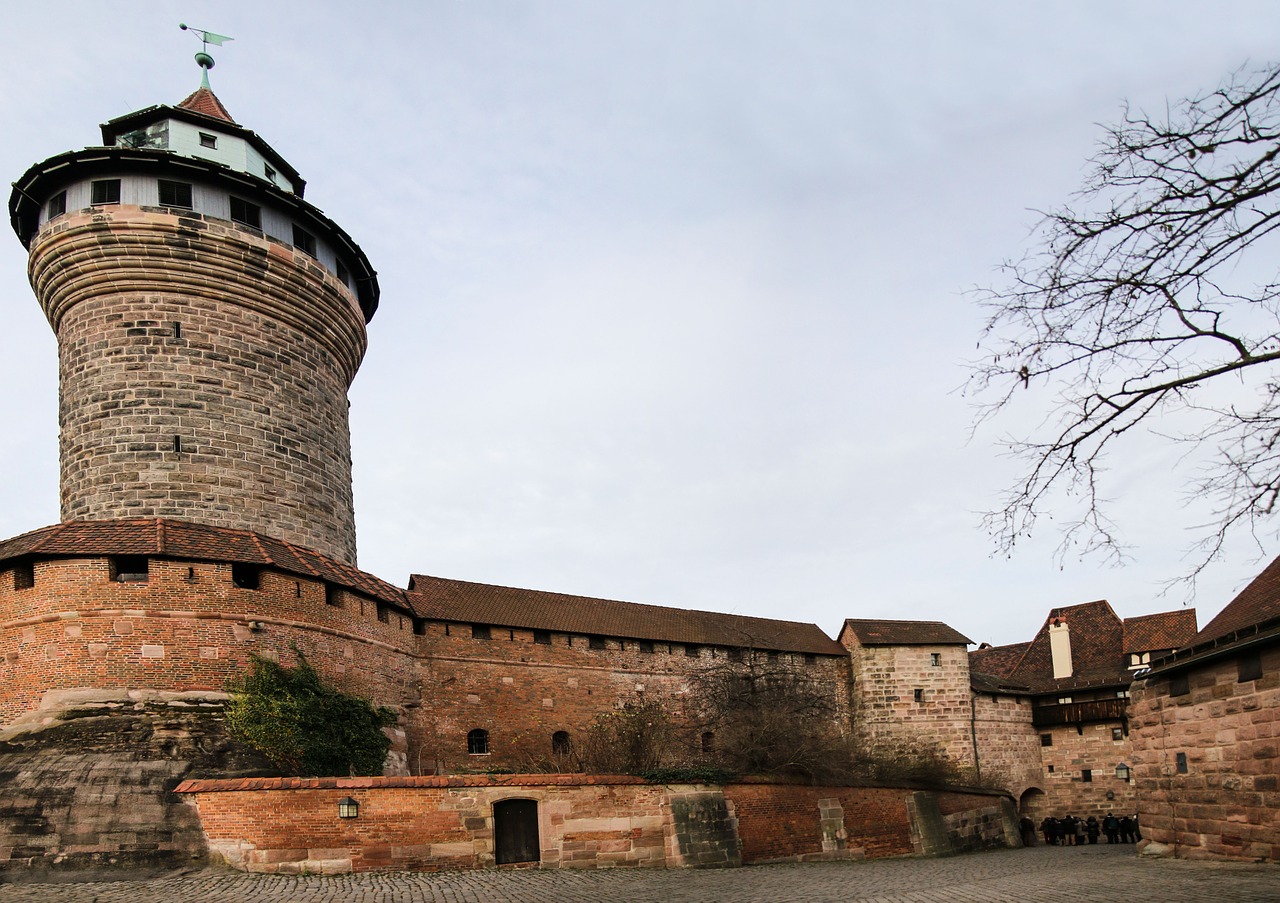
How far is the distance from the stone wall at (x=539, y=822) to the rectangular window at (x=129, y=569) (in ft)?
12.4

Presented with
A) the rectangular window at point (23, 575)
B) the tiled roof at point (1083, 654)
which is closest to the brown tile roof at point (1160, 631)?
the tiled roof at point (1083, 654)

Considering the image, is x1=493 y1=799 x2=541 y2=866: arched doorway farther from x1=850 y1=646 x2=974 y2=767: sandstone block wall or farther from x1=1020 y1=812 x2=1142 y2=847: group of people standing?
x1=1020 y1=812 x2=1142 y2=847: group of people standing

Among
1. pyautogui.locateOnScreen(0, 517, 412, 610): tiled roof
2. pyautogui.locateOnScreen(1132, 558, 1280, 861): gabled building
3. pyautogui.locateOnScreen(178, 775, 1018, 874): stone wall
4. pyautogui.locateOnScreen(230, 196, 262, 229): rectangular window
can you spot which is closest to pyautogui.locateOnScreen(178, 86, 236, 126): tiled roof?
pyautogui.locateOnScreen(230, 196, 262, 229): rectangular window

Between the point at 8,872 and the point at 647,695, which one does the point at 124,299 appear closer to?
the point at 8,872

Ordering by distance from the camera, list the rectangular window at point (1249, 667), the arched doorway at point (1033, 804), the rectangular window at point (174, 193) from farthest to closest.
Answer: the arched doorway at point (1033, 804) < the rectangular window at point (174, 193) < the rectangular window at point (1249, 667)

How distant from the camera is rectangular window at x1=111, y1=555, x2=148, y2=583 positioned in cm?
1608

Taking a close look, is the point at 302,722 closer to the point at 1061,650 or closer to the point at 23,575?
the point at 23,575

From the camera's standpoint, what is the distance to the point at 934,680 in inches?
1217

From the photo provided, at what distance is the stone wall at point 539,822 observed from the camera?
13.9 m

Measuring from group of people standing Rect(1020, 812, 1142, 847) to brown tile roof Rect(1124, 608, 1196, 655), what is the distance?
545 centimetres

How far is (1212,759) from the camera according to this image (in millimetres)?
13820

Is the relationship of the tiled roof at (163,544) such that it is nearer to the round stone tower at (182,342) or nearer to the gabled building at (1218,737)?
the round stone tower at (182,342)

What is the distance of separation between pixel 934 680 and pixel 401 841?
67.6 feet

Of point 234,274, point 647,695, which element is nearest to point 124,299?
point 234,274
